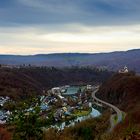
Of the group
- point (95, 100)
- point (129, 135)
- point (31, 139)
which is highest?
point (129, 135)

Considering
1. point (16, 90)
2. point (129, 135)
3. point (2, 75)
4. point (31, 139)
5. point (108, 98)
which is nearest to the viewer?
point (129, 135)

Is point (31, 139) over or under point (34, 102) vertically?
over

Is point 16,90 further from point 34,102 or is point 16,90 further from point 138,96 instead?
point 138,96

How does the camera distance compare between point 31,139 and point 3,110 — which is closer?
point 31,139

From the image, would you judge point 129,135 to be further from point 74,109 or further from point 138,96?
point 74,109

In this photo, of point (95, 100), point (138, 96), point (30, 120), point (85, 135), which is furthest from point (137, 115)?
point (95, 100)

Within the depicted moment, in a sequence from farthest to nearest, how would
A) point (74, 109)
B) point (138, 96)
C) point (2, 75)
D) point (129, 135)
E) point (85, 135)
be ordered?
point (2, 75), point (74, 109), point (138, 96), point (85, 135), point (129, 135)

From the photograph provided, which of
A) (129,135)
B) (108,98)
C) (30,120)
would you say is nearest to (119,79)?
(108,98)

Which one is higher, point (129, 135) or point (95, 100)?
point (129, 135)

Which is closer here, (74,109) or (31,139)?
(31,139)
